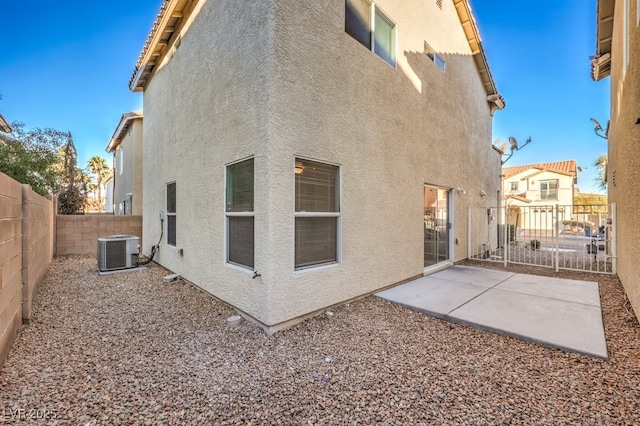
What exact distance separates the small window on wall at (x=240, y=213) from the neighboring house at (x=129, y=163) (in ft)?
35.1

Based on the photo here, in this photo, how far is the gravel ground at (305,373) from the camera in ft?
8.12

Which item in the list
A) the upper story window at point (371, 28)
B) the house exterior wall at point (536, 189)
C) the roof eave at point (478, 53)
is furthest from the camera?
the house exterior wall at point (536, 189)

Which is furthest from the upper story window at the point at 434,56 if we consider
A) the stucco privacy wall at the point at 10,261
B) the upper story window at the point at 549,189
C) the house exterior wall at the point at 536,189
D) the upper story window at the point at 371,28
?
the upper story window at the point at 549,189

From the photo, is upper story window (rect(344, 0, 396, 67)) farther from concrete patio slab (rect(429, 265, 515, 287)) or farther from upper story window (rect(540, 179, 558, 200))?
upper story window (rect(540, 179, 558, 200))

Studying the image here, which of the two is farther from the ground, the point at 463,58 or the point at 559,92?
the point at 559,92

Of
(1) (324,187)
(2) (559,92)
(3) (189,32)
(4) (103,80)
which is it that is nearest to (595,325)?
(1) (324,187)

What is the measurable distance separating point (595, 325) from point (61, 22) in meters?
15.3

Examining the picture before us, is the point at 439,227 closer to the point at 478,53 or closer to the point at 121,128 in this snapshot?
the point at 478,53

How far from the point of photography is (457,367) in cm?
324

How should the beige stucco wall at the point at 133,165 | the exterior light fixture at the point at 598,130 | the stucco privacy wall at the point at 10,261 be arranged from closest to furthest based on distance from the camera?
the stucco privacy wall at the point at 10,261, the exterior light fixture at the point at 598,130, the beige stucco wall at the point at 133,165

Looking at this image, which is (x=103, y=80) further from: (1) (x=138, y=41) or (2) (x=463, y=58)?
(2) (x=463, y=58)

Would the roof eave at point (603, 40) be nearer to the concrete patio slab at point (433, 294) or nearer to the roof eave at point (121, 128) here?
the concrete patio slab at point (433, 294)

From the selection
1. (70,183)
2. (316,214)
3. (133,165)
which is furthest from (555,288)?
(70,183)

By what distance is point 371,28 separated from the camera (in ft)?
19.3
